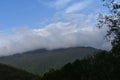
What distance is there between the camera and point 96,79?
215 feet

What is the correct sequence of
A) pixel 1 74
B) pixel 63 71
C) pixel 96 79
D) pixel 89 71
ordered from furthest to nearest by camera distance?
1. pixel 1 74
2. pixel 63 71
3. pixel 89 71
4. pixel 96 79

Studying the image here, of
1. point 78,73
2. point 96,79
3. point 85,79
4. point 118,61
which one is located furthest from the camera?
point 78,73

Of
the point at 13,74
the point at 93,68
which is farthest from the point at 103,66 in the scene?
the point at 13,74

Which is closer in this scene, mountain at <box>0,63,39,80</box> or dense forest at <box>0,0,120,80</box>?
dense forest at <box>0,0,120,80</box>

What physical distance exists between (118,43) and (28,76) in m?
79.2

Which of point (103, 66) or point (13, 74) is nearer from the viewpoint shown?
point (103, 66)

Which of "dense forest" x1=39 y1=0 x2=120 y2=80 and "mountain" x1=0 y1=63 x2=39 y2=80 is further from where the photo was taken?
"mountain" x1=0 y1=63 x2=39 y2=80

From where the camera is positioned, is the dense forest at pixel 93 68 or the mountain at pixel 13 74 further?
the mountain at pixel 13 74

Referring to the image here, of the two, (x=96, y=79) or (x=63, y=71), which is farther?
(x=63, y=71)

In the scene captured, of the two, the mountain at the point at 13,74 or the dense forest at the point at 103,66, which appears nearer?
the dense forest at the point at 103,66

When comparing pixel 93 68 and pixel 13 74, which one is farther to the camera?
pixel 13 74

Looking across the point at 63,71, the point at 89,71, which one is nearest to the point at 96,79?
the point at 89,71

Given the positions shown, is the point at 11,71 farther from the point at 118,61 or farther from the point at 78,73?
the point at 118,61

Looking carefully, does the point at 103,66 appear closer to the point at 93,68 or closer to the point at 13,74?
the point at 93,68
